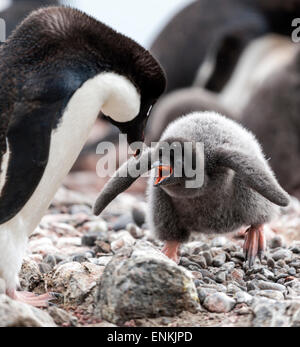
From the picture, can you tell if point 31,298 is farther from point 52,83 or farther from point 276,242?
point 276,242

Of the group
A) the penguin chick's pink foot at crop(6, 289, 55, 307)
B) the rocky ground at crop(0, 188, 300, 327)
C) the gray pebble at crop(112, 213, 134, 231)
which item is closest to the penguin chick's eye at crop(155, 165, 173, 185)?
the rocky ground at crop(0, 188, 300, 327)

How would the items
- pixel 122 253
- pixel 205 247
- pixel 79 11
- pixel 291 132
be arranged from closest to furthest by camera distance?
pixel 122 253 < pixel 79 11 < pixel 205 247 < pixel 291 132

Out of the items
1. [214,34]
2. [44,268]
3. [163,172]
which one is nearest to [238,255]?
[163,172]

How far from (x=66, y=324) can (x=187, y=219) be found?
115 cm

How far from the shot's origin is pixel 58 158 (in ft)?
8.27

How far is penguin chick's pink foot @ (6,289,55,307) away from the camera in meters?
2.38

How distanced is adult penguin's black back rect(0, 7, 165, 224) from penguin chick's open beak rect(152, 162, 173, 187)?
0.29 m

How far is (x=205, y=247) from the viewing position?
10.9ft

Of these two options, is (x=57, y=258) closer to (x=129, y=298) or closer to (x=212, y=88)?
(x=129, y=298)

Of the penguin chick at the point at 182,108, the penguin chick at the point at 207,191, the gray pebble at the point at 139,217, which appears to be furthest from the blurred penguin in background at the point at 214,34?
the penguin chick at the point at 207,191

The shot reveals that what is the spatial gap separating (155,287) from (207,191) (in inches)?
35.2

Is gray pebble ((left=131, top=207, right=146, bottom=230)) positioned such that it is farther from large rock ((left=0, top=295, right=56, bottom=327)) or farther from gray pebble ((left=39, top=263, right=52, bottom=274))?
large rock ((left=0, top=295, right=56, bottom=327))

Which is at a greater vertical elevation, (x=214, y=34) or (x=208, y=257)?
(x=214, y=34)

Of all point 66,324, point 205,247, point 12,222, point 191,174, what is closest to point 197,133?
point 191,174
